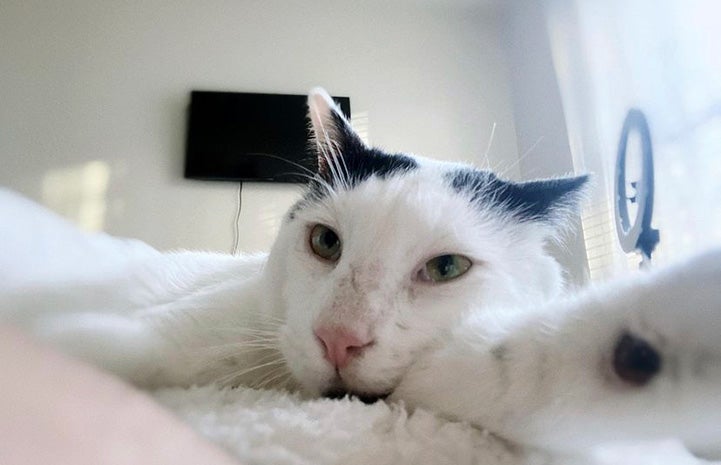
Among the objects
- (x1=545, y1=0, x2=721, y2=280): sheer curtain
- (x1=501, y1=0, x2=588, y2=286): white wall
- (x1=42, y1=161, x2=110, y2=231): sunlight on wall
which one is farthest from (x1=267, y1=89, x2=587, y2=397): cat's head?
(x1=42, y1=161, x2=110, y2=231): sunlight on wall

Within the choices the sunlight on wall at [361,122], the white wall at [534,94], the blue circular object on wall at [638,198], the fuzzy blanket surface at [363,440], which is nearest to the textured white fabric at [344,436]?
the fuzzy blanket surface at [363,440]

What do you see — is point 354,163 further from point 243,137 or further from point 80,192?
point 80,192

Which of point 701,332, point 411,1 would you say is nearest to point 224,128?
point 411,1

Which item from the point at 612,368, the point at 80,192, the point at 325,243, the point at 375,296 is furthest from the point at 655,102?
the point at 80,192

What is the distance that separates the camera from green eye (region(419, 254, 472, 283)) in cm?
68

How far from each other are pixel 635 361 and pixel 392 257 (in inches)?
13.6

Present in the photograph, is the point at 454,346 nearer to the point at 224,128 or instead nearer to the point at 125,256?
the point at 125,256

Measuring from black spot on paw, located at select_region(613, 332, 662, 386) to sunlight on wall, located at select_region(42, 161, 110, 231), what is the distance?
311 cm

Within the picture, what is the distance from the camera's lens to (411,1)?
3.64 meters

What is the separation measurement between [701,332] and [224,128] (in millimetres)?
3074

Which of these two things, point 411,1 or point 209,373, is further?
point 411,1

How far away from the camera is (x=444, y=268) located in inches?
27.1

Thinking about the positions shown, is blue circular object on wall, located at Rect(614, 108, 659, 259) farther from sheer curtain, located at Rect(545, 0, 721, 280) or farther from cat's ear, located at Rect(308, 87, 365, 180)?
cat's ear, located at Rect(308, 87, 365, 180)

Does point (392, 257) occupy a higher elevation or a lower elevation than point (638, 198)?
lower
